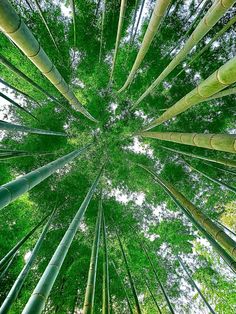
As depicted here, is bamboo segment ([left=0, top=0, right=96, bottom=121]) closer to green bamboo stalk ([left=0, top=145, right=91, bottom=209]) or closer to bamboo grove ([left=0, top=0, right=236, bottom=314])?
green bamboo stalk ([left=0, top=145, right=91, bottom=209])

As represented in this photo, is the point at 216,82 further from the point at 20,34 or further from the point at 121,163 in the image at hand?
the point at 121,163

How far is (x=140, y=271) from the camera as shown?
20.8 ft

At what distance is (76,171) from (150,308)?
420 centimetres

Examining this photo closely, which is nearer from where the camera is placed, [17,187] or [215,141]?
[17,187]

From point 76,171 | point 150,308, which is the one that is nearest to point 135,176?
point 76,171

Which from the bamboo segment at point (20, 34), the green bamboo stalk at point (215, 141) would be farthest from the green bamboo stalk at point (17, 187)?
the green bamboo stalk at point (215, 141)

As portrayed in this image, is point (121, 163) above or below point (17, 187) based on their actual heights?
above

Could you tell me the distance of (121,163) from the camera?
796 centimetres

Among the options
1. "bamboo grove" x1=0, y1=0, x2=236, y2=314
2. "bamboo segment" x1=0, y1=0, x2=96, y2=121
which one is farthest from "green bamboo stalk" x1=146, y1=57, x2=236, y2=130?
"bamboo grove" x1=0, y1=0, x2=236, y2=314

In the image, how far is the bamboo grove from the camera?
6129 mm

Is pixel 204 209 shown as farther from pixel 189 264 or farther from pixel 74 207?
pixel 74 207

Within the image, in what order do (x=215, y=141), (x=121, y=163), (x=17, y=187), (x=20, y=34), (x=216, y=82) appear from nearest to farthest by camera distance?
(x=20, y=34)
(x=216, y=82)
(x=17, y=187)
(x=215, y=141)
(x=121, y=163)

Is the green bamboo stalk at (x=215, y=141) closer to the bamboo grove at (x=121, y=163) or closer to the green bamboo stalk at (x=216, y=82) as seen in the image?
the green bamboo stalk at (x=216, y=82)

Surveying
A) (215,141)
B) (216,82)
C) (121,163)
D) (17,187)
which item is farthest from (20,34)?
(121,163)
